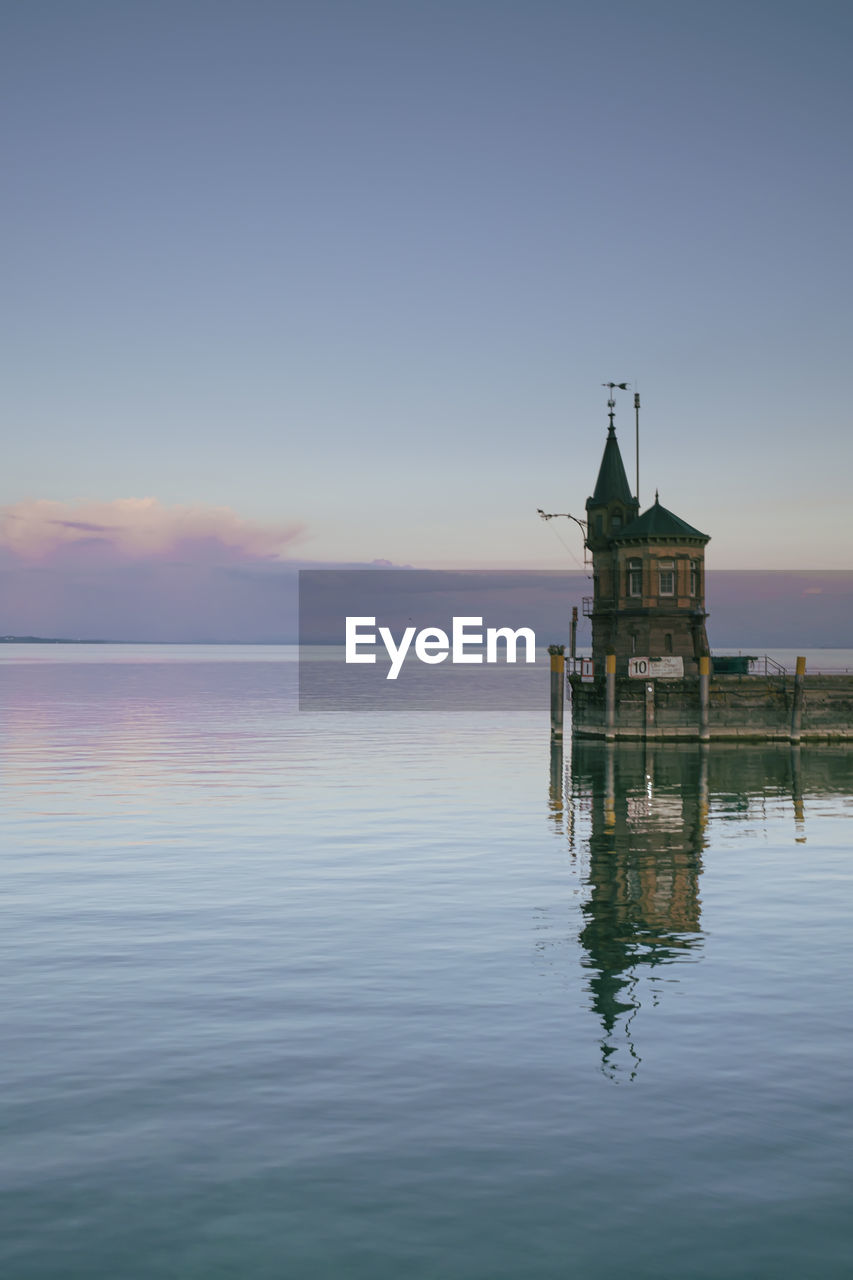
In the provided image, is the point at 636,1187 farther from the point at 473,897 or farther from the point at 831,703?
the point at 831,703

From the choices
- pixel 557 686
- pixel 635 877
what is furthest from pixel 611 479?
pixel 635 877

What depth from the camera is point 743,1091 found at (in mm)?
14859

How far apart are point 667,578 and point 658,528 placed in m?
3.22

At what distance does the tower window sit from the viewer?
7088cm

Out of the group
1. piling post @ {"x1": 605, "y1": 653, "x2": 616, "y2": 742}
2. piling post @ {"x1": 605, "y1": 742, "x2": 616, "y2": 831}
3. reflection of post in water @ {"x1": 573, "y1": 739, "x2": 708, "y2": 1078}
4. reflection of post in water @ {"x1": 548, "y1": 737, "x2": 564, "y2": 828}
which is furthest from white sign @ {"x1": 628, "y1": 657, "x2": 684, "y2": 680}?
reflection of post in water @ {"x1": 573, "y1": 739, "x2": 708, "y2": 1078}

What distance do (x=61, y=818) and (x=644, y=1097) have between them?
1223 inches

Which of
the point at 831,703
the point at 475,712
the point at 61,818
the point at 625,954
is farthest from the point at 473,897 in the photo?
the point at 475,712

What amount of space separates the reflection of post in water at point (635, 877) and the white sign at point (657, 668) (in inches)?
355

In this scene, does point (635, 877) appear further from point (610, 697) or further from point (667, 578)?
point (667, 578)

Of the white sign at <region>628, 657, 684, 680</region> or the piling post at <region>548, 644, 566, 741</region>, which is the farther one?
the piling post at <region>548, 644, 566, 741</region>

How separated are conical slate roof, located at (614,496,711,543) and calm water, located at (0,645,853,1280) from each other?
3313 centimetres

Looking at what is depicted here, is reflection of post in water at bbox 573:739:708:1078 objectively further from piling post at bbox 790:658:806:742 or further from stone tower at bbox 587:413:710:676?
piling post at bbox 790:658:806:742

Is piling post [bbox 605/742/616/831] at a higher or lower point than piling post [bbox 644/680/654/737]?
lower

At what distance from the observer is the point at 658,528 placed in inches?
2793
